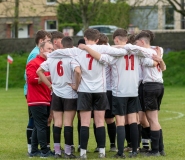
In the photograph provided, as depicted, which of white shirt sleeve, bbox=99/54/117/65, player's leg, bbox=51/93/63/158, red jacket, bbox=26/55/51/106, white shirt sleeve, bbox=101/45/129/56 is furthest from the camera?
red jacket, bbox=26/55/51/106

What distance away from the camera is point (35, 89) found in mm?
11102

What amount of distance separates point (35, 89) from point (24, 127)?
211 inches

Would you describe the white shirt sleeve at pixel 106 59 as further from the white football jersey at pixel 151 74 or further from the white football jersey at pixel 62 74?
the white football jersey at pixel 151 74

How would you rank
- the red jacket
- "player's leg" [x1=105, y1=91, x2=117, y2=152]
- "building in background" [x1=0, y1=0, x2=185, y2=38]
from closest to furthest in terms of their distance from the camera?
the red jacket, "player's leg" [x1=105, y1=91, x2=117, y2=152], "building in background" [x1=0, y1=0, x2=185, y2=38]

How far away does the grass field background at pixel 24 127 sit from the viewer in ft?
38.8

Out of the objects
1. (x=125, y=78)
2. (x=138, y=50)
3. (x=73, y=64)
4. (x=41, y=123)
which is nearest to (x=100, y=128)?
(x=125, y=78)

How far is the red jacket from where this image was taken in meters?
11.1

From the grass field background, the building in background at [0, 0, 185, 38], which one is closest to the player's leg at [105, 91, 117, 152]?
the grass field background

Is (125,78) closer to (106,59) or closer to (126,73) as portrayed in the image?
(126,73)

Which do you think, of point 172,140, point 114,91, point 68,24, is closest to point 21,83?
point 68,24

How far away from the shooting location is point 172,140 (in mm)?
13406

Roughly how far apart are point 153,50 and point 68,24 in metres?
41.1

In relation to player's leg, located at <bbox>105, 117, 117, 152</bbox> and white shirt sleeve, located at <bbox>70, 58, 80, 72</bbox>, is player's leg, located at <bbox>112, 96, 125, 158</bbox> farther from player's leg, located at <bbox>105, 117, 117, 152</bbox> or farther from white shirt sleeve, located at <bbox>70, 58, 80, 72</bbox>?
player's leg, located at <bbox>105, 117, 117, 152</bbox>

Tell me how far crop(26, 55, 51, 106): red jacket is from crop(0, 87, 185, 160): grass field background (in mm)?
979
